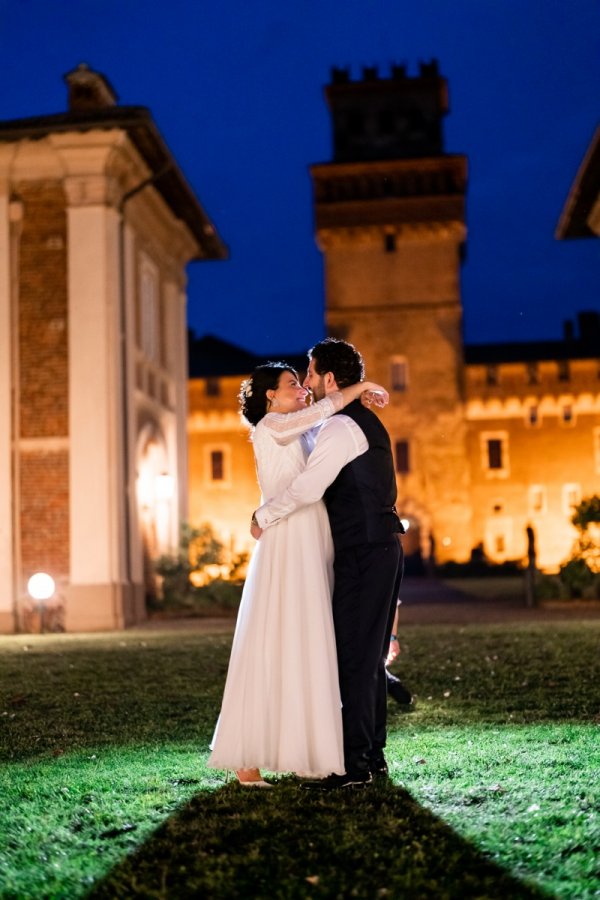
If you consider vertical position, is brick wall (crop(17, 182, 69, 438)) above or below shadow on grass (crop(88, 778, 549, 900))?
above

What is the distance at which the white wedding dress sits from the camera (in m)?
4.96

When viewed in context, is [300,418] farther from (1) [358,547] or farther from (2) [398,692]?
(2) [398,692]

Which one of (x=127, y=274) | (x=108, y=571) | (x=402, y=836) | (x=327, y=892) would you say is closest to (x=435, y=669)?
(x=402, y=836)

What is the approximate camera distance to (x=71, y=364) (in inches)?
718

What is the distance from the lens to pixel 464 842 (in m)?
4.01

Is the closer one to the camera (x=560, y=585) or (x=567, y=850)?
(x=567, y=850)

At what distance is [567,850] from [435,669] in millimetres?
6228

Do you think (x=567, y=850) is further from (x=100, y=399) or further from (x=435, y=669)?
(x=100, y=399)

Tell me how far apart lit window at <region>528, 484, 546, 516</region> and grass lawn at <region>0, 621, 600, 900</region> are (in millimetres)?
39376

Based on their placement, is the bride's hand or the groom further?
the bride's hand

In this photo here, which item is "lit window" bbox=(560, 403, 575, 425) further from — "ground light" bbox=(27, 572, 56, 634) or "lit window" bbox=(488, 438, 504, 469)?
"ground light" bbox=(27, 572, 56, 634)

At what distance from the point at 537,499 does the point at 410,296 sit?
10445 millimetres

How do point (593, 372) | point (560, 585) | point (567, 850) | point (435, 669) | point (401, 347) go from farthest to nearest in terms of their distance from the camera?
point (593, 372), point (401, 347), point (560, 585), point (435, 669), point (567, 850)

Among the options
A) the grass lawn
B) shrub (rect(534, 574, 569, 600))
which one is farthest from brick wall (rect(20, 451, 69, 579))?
the grass lawn
